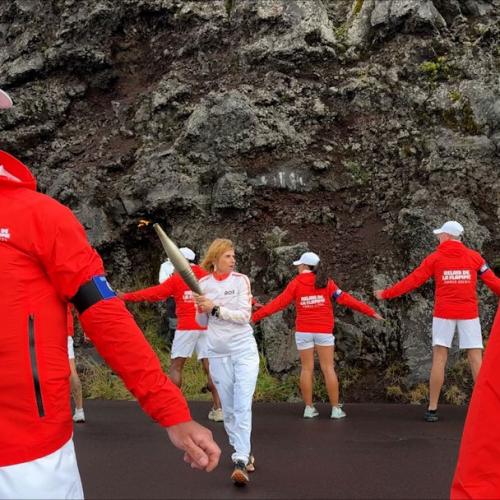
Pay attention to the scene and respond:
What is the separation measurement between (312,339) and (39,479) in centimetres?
718

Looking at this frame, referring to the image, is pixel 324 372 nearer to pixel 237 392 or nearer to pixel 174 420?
pixel 237 392

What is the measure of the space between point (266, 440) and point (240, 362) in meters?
1.75

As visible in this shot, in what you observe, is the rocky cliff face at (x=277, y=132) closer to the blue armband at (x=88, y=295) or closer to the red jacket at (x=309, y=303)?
the red jacket at (x=309, y=303)

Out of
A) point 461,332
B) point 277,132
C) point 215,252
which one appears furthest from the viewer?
point 277,132

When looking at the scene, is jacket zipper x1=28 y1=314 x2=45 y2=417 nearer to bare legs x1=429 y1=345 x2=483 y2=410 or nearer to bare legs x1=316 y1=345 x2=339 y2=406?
bare legs x1=316 y1=345 x2=339 y2=406

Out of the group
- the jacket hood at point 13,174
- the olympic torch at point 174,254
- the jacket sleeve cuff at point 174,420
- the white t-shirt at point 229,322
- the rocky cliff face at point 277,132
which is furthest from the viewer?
the rocky cliff face at point 277,132

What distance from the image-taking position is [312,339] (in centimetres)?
927

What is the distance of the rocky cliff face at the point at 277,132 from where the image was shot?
12.6 m

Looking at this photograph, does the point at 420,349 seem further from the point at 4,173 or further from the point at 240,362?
the point at 4,173

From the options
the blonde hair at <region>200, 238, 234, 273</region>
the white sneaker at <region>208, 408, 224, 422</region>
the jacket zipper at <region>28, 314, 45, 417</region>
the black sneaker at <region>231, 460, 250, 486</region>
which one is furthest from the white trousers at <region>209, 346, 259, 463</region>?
the jacket zipper at <region>28, 314, 45, 417</region>

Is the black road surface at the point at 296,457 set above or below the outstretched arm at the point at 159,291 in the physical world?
below

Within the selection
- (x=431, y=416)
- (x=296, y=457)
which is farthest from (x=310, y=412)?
(x=296, y=457)

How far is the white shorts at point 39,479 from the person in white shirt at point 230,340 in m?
3.91

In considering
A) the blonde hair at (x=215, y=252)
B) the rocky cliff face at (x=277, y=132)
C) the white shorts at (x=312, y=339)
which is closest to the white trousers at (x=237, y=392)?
the blonde hair at (x=215, y=252)
